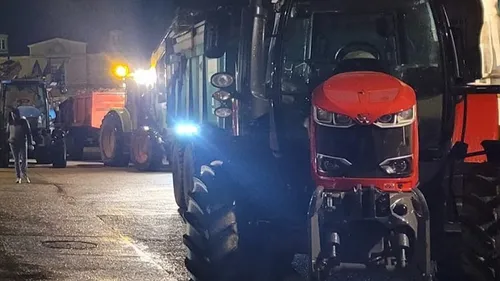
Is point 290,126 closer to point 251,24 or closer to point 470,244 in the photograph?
point 251,24

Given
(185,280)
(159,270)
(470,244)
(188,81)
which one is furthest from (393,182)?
(188,81)

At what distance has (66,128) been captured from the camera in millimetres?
34750

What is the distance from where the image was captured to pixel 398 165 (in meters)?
6.48

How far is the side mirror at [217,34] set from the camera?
7855 mm

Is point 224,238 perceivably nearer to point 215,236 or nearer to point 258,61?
point 215,236

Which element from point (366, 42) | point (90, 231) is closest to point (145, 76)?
point (90, 231)

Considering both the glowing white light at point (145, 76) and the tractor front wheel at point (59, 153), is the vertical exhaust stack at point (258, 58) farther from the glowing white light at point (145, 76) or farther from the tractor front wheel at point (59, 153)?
the tractor front wheel at point (59, 153)

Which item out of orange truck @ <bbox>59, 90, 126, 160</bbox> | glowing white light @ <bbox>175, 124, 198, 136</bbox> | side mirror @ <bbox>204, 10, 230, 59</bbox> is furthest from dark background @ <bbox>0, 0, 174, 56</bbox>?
side mirror @ <bbox>204, 10, 230, 59</bbox>

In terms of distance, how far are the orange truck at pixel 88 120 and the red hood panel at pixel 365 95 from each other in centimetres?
2777

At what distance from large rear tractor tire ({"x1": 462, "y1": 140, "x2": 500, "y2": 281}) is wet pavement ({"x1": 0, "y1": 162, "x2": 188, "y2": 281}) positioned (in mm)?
3847

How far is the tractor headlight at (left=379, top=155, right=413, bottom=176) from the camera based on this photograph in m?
6.46

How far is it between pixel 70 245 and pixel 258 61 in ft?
19.0

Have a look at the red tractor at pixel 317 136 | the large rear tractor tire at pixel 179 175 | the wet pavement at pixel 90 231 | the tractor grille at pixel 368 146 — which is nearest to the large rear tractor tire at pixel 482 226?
the red tractor at pixel 317 136

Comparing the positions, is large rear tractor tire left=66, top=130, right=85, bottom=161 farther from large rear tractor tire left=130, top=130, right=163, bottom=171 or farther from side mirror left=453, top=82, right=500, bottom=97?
side mirror left=453, top=82, right=500, bottom=97
